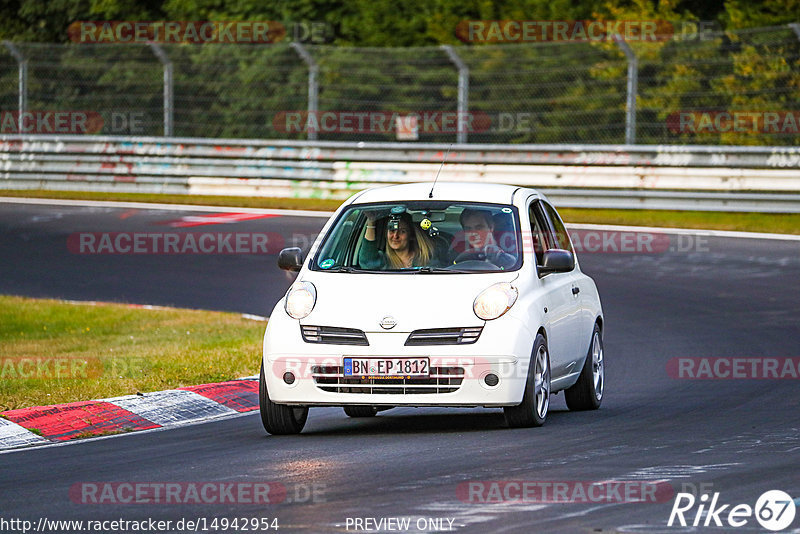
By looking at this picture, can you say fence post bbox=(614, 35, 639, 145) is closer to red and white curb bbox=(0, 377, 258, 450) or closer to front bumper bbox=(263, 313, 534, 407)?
red and white curb bbox=(0, 377, 258, 450)

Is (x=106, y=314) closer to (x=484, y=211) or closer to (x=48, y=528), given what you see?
(x=484, y=211)

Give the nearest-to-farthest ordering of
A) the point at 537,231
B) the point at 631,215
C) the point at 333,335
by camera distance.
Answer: the point at 333,335, the point at 537,231, the point at 631,215

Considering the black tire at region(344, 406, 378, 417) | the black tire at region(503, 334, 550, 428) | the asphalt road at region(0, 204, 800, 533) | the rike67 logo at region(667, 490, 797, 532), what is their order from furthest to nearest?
1. the black tire at region(344, 406, 378, 417)
2. the black tire at region(503, 334, 550, 428)
3. the asphalt road at region(0, 204, 800, 533)
4. the rike67 logo at region(667, 490, 797, 532)

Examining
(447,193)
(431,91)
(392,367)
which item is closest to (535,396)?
(392,367)

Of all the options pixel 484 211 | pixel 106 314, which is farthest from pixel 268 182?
pixel 484 211

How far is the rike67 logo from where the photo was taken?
21.1 feet

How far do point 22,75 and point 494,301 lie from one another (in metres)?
20.7

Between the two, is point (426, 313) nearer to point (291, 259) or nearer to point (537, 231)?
point (291, 259)

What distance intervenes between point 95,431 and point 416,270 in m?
2.26

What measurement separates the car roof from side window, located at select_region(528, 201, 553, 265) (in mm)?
156

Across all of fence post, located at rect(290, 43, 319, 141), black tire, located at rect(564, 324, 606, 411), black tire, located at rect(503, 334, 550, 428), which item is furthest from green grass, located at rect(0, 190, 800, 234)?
black tire, located at rect(503, 334, 550, 428)

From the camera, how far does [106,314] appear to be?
16.7m

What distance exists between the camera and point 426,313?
909 centimetres

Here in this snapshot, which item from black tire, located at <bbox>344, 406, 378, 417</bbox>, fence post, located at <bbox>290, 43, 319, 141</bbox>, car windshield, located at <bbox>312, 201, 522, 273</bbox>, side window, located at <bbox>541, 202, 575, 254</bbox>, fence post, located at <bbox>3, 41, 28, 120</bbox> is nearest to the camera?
car windshield, located at <bbox>312, 201, 522, 273</bbox>
